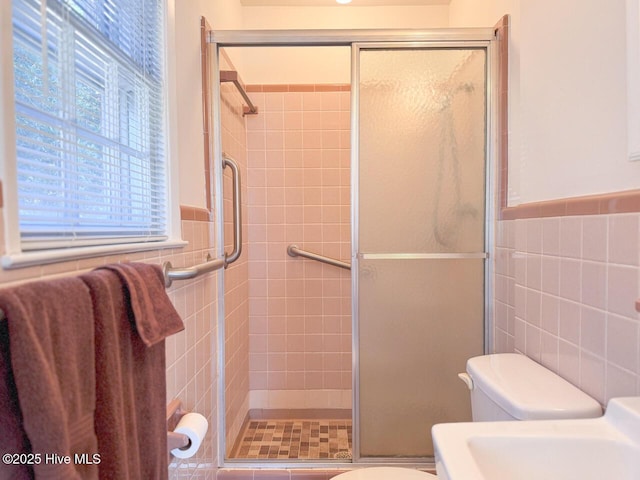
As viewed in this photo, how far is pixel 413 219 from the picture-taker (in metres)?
1.76

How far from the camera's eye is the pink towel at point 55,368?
1.66ft

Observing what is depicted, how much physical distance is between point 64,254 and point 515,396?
1.11 meters

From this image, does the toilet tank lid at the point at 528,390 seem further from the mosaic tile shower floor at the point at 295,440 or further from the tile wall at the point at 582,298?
the mosaic tile shower floor at the point at 295,440

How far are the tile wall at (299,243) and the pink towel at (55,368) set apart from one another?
79.8 inches

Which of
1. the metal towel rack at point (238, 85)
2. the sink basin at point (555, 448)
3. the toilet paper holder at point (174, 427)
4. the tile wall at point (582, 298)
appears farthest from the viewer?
the metal towel rack at point (238, 85)

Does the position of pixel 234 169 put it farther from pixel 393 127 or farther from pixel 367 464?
pixel 367 464

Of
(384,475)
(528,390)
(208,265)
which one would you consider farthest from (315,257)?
(528,390)

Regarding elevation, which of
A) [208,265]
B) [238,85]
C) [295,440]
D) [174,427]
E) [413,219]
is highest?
[238,85]

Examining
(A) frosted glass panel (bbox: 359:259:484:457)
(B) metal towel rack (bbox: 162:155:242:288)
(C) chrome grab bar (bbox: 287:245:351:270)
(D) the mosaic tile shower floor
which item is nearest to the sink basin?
(B) metal towel rack (bbox: 162:155:242:288)

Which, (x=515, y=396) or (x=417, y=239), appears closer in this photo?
(x=515, y=396)

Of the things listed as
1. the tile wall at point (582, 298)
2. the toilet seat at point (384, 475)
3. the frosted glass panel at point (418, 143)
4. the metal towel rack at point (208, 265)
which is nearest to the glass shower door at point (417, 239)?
the frosted glass panel at point (418, 143)

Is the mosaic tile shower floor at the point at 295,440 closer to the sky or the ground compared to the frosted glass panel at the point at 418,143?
closer to the ground

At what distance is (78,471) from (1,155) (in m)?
0.52

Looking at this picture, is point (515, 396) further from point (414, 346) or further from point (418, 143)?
point (418, 143)
